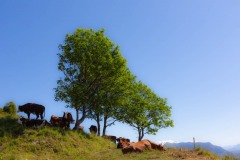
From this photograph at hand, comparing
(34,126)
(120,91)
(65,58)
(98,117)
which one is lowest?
(34,126)

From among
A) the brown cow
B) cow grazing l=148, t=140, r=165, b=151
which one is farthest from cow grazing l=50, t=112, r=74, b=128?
cow grazing l=148, t=140, r=165, b=151

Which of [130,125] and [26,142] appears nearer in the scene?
[26,142]

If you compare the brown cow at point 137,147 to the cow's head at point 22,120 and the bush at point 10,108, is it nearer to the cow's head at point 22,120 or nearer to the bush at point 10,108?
the cow's head at point 22,120

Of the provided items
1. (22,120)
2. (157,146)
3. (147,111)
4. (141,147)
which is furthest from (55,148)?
(147,111)

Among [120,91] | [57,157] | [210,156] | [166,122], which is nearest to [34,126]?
[57,157]

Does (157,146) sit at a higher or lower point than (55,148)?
higher

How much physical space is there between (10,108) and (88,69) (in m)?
13.3

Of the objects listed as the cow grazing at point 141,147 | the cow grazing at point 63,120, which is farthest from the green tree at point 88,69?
the cow grazing at point 141,147

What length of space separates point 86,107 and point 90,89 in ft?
9.71

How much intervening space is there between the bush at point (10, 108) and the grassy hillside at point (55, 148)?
5198mm

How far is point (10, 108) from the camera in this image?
42.8 meters

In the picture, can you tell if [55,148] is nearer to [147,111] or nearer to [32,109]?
[32,109]

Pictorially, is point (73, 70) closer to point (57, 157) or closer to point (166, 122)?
point (57, 157)

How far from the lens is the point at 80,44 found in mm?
41500
